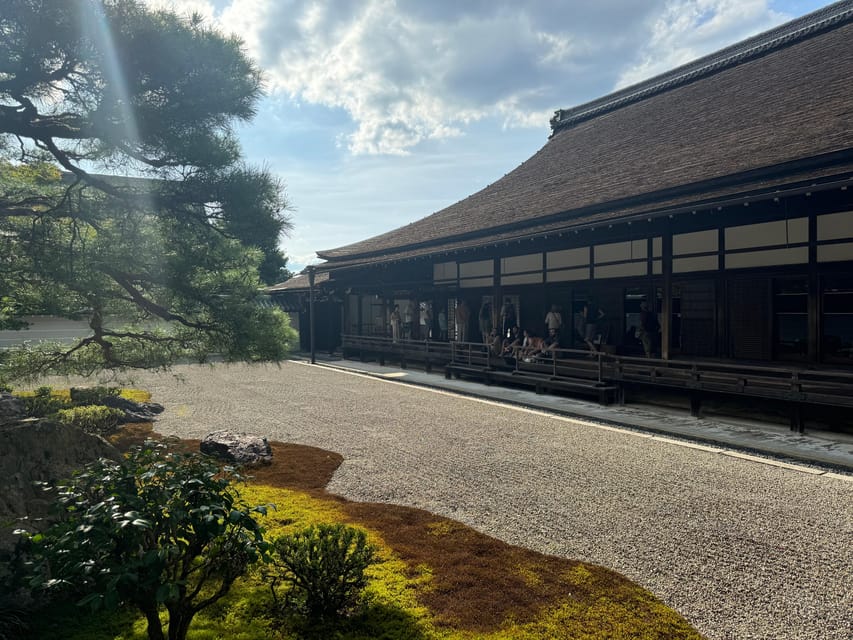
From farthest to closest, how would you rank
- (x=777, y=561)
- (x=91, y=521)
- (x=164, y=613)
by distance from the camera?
(x=777, y=561)
(x=164, y=613)
(x=91, y=521)

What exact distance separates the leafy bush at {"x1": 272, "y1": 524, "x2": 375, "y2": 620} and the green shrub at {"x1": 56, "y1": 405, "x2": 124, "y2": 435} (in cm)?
757

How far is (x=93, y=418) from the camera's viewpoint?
9.78 meters

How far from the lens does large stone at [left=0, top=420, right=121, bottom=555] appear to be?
404 cm

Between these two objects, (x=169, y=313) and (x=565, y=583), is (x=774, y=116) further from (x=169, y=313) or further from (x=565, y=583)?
(x=169, y=313)

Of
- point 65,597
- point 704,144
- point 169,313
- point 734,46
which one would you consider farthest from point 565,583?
point 734,46

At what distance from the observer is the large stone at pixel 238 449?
7510 millimetres

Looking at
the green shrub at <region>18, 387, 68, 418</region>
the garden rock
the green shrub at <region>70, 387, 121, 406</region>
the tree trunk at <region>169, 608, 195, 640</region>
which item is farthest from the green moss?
the green shrub at <region>70, 387, 121, 406</region>

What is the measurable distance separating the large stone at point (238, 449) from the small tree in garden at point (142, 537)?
14.0 feet

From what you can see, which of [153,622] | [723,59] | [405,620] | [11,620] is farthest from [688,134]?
[11,620]

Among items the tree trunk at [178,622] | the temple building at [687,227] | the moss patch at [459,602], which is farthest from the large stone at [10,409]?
the temple building at [687,227]

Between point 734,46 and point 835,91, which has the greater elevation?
point 734,46

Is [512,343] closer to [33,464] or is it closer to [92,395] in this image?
[92,395]

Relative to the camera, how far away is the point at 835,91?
11227 mm

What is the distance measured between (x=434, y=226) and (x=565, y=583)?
16500 mm
